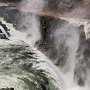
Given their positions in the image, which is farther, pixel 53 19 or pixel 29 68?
pixel 53 19

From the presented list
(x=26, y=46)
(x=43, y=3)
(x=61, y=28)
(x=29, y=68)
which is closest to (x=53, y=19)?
(x=61, y=28)

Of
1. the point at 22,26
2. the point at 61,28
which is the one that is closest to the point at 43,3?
the point at 22,26

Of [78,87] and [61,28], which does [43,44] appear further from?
[78,87]

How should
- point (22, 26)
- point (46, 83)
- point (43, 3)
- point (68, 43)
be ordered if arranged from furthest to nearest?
point (43, 3) → point (22, 26) → point (68, 43) → point (46, 83)

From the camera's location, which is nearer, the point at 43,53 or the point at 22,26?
the point at 43,53

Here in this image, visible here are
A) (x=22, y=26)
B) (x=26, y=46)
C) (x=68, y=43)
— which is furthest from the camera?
(x=22, y=26)

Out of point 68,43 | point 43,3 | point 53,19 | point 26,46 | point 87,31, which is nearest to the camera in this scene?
point 87,31

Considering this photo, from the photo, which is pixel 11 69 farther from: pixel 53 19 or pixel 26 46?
pixel 53 19

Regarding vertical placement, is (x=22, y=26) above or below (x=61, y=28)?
below

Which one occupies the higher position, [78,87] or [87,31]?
[87,31]
